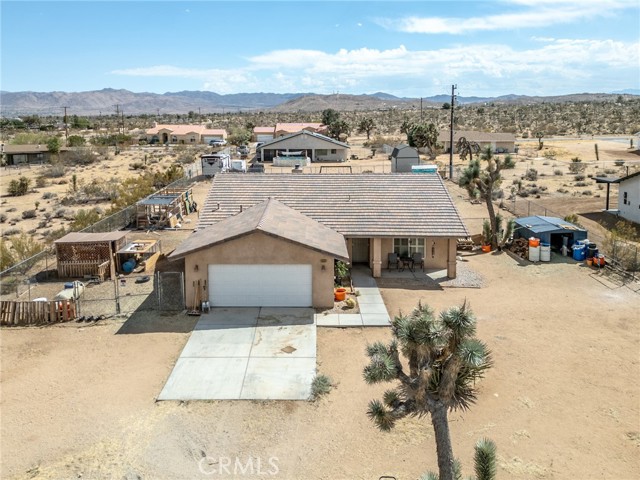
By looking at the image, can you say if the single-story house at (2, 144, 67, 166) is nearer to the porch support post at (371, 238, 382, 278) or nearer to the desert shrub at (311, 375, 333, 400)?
the porch support post at (371, 238, 382, 278)

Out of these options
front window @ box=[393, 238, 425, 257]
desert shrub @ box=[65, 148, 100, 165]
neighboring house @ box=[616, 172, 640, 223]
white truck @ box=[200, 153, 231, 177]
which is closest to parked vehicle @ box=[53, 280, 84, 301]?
front window @ box=[393, 238, 425, 257]

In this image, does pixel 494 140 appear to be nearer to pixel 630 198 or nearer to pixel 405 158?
pixel 405 158

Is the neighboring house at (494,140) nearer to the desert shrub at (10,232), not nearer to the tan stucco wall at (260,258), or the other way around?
the desert shrub at (10,232)

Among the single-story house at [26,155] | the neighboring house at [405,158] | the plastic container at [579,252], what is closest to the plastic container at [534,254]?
the plastic container at [579,252]

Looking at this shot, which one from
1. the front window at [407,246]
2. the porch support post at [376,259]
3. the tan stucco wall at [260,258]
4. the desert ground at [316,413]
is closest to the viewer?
the desert ground at [316,413]

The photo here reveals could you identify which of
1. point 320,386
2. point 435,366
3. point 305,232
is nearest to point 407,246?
point 305,232

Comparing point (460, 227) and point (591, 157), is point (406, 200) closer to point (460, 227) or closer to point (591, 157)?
point (460, 227)

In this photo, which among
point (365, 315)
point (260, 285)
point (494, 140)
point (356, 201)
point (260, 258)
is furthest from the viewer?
point (494, 140)
